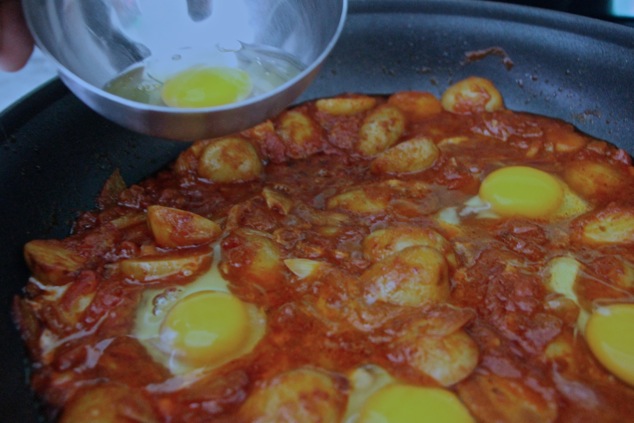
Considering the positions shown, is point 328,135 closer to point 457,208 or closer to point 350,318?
point 457,208

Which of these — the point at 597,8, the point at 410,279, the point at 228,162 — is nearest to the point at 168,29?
the point at 228,162

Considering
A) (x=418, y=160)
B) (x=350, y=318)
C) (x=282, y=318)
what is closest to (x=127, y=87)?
(x=282, y=318)

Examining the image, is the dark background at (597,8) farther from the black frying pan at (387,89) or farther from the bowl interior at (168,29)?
the bowl interior at (168,29)

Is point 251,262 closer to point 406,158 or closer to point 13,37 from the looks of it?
point 406,158

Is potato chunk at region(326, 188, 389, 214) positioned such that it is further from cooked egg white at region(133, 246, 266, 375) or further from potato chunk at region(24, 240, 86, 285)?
potato chunk at region(24, 240, 86, 285)

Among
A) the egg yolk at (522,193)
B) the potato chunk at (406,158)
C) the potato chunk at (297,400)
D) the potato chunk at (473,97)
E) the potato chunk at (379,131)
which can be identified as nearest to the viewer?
the potato chunk at (297,400)

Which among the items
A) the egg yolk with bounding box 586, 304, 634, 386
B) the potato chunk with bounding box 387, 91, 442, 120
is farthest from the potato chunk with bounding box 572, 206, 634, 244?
the potato chunk with bounding box 387, 91, 442, 120

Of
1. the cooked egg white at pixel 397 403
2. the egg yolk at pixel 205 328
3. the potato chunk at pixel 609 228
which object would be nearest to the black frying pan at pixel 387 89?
the egg yolk at pixel 205 328
